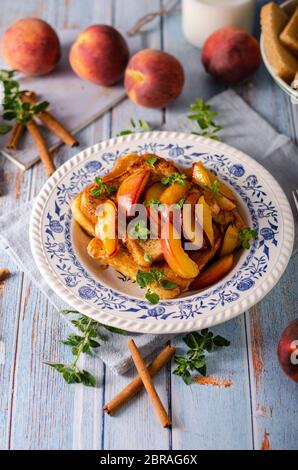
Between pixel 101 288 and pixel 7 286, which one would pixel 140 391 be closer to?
pixel 101 288

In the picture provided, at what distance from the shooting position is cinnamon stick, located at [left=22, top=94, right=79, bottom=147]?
3.17 meters

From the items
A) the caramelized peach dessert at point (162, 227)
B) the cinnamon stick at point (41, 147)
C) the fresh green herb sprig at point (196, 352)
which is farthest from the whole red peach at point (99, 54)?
the fresh green herb sprig at point (196, 352)

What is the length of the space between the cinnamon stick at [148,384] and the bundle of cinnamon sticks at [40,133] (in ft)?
3.52

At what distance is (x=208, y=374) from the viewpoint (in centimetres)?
240

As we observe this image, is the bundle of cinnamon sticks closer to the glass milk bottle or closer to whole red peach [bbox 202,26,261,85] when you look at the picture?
whole red peach [bbox 202,26,261,85]

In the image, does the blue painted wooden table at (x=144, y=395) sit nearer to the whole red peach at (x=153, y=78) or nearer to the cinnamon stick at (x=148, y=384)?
the cinnamon stick at (x=148, y=384)

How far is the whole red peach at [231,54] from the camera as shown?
3299 mm

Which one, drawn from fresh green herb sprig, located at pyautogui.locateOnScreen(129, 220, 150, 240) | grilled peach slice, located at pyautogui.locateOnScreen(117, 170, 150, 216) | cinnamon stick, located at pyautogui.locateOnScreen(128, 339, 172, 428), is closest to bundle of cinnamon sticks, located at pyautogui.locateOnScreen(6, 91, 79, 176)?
grilled peach slice, located at pyautogui.locateOnScreen(117, 170, 150, 216)

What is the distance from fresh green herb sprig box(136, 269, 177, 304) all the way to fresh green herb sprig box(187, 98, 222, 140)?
1.05 m

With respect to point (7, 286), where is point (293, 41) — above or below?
above
